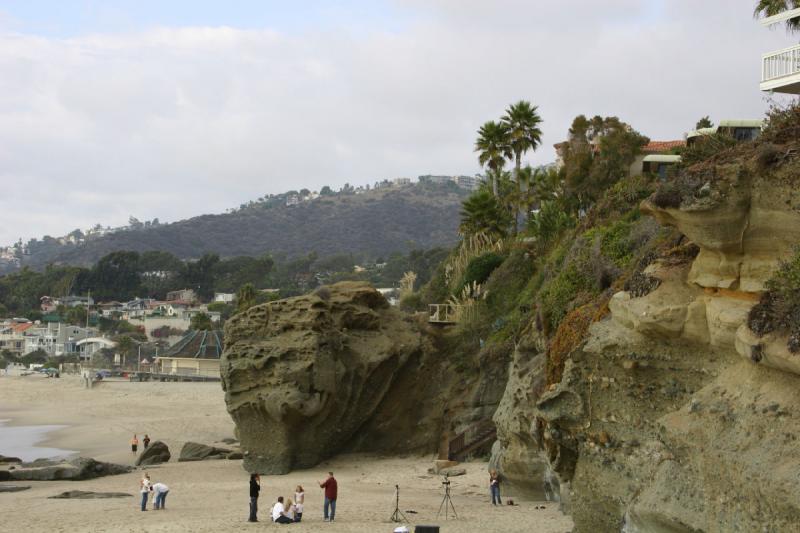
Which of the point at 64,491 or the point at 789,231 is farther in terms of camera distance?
the point at 64,491

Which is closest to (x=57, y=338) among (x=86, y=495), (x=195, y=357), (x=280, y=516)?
(x=195, y=357)

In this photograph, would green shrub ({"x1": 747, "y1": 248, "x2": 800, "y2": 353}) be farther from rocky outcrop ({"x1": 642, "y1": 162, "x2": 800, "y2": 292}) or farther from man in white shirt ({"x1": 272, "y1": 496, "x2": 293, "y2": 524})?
man in white shirt ({"x1": 272, "y1": 496, "x2": 293, "y2": 524})

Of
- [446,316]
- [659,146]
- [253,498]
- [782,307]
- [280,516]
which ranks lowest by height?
[280,516]

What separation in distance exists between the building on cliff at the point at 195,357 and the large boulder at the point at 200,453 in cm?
3988

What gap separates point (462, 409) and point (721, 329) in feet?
57.4

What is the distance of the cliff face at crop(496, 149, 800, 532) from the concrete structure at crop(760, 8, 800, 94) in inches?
253

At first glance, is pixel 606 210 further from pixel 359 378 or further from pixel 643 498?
pixel 643 498

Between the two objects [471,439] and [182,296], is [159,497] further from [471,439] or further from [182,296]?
[182,296]

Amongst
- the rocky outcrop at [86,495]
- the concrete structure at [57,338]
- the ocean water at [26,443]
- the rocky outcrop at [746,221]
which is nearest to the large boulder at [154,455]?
the ocean water at [26,443]

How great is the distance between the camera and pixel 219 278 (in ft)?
503

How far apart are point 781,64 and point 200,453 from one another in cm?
2238

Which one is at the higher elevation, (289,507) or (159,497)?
(289,507)

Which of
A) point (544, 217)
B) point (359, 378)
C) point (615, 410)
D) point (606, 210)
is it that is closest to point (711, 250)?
point (615, 410)

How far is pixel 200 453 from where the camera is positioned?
31594mm
